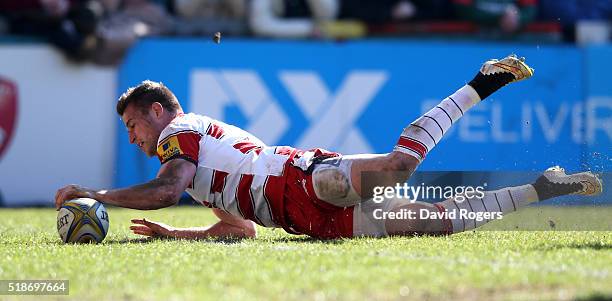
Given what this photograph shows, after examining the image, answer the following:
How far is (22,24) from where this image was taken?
1580 cm

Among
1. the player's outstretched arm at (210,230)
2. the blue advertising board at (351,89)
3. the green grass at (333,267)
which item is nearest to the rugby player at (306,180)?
the player's outstretched arm at (210,230)

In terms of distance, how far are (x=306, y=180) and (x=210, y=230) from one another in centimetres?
111

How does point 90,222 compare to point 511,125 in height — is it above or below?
below

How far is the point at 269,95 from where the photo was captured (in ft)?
49.4

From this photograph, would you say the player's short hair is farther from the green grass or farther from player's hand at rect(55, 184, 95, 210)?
the green grass

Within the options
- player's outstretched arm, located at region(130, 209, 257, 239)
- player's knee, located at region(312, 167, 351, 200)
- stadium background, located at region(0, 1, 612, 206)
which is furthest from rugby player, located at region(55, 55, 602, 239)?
stadium background, located at region(0, 1, 612, 206)

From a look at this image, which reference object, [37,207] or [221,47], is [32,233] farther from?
[221,47]

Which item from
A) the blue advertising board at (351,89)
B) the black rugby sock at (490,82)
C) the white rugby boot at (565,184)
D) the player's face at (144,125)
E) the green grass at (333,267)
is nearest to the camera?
the green grass at (333,267)

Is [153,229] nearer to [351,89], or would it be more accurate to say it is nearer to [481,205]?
[481,205]

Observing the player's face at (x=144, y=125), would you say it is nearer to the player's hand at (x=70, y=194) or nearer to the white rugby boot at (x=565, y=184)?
the player's hand at (x=70, y=194)

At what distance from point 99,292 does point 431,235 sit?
126 inches

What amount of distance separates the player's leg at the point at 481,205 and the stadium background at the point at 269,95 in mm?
7083

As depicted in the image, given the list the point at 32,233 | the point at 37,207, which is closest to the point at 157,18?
the point at 37,207

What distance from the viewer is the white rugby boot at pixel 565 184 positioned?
7.56m
